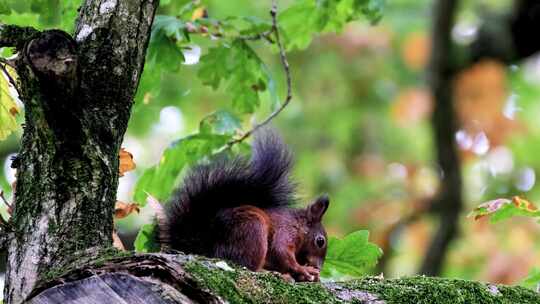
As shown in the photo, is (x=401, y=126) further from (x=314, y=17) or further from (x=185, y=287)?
(x=185, y=287)

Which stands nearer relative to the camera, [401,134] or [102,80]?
[102,80]

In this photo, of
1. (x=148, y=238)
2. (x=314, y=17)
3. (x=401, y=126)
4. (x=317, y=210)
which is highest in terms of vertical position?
(x=401, y=126)

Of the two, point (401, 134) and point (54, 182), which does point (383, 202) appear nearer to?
point (401, 134)

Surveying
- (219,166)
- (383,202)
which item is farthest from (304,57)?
(219,166)

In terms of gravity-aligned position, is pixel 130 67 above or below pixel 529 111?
below

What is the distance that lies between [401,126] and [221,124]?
23.3ft

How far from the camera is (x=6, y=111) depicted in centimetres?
263

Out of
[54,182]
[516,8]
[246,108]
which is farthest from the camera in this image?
[516,8]

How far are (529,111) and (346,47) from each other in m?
2.09

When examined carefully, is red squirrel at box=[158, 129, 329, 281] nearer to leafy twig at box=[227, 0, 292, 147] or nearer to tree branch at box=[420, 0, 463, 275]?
leafy twig at box=[227, 0, 292, 147]

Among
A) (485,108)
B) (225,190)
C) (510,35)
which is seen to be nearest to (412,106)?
(485,108)

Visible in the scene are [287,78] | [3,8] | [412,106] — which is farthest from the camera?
[412,106]

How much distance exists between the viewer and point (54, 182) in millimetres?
2133

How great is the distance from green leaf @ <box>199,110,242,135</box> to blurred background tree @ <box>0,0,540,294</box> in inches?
163
